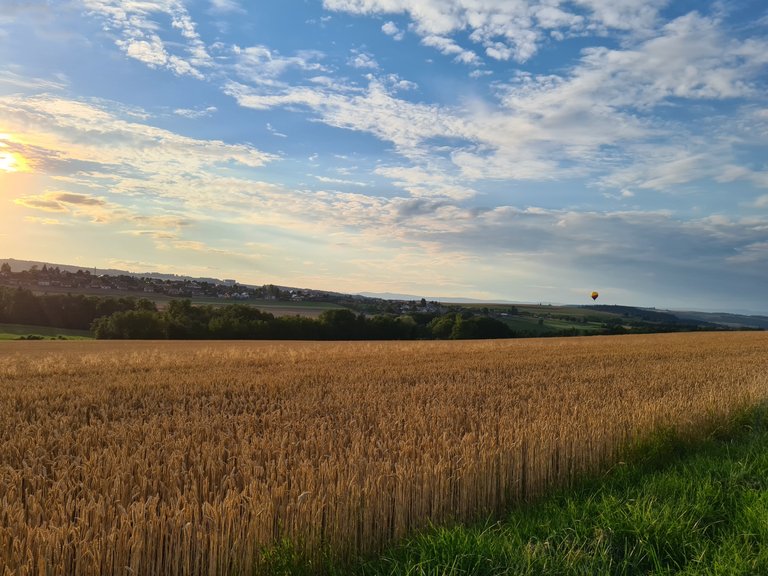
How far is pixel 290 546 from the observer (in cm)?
405

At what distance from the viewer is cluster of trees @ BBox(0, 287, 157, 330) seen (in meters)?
77.4

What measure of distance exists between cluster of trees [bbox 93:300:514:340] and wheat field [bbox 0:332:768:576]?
58214mm

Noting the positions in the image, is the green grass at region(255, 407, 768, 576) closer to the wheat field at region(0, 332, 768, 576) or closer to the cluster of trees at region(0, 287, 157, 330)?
the wheat field at region(0, 332, 768, 576)

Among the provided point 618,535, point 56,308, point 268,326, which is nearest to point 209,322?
point 268,326

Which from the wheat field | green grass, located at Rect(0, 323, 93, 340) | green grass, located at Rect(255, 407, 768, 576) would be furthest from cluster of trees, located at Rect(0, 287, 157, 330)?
green grass, located at Rect(255, 407, 768, 576)

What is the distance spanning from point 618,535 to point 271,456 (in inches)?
146

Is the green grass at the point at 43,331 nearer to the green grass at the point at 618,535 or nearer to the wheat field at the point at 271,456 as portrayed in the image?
the wheat field at the point at 271,456

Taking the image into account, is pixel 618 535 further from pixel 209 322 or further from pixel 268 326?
pixel 209 322

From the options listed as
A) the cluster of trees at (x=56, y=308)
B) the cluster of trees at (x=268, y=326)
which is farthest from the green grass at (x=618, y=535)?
the cluster of trees at (x=56, y=308)

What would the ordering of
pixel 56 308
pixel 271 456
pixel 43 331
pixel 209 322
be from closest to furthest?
pixel 271 456, pixel 209 322, pixel 43 331, pixel 56 308

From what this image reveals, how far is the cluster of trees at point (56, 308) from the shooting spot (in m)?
77.4

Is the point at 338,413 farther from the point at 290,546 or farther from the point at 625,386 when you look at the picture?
the point at 625,386

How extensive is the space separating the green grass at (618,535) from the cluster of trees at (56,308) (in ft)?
256

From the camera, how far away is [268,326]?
72188mm
